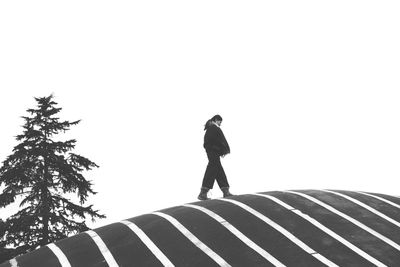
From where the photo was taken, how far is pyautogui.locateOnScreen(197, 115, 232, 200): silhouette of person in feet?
51.9

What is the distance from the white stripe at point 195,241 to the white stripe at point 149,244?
81 cm

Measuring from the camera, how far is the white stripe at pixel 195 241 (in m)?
11.5

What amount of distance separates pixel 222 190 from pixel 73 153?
1963 centimetres

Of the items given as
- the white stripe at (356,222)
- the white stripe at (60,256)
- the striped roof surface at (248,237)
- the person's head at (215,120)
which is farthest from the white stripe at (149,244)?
the white stripe at (356,222)

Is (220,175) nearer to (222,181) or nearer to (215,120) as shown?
(222,181)

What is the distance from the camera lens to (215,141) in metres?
15.8

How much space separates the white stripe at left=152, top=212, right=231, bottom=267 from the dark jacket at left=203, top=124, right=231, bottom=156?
2312 mm

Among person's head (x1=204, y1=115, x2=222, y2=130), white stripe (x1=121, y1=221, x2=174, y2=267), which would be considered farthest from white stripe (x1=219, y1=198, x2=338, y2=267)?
white stripe (x1=121, y1=221, x2=174, y2=267)

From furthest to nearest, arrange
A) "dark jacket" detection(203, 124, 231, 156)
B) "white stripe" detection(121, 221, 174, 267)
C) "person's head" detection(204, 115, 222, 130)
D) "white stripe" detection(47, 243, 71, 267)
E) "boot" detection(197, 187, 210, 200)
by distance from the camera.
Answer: "boot" detection(197, 187, 210, 200) → "person's head" detection(204, 115, 222, 130) → "dark jacket" detection(203, 124, 231, 156) → "white stripe" detection(47, 243, 71, 267) → "white stripe" detection(121, 221, 174, 267)

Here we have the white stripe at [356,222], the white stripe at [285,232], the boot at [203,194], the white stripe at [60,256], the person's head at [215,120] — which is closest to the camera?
the white stripe at [285,232]

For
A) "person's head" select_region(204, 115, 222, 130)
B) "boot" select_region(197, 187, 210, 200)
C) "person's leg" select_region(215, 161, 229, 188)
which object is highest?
"person's head" select_region(204, 115, 222, 130)

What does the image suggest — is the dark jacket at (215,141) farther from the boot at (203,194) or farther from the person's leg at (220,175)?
the boot at (203,194)

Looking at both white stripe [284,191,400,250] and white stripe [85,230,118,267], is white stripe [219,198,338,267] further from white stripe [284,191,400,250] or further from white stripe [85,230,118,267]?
white stripe [85,230,118,267]

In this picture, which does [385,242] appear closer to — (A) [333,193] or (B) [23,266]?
(A) [333,193]
